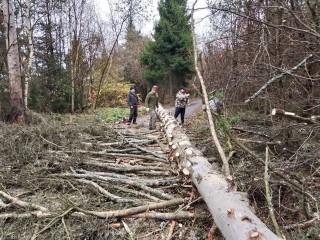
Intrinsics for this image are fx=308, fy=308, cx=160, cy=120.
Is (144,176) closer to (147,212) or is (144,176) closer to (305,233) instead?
(147,212)

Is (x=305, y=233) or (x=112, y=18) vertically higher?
(x=112, y=18)

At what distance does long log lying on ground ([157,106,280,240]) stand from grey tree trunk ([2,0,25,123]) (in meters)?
6.40

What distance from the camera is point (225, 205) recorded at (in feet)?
10.6

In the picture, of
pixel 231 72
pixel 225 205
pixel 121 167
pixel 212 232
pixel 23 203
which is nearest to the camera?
pixel 225 205

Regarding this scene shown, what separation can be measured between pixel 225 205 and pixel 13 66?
810 cm

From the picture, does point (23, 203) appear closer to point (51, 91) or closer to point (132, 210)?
point (132, 210)

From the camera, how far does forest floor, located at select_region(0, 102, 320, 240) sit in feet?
11.7

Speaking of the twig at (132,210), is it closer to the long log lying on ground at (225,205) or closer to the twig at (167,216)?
the twig at (167,216)

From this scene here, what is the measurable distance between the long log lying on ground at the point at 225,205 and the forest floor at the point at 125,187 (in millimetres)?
284

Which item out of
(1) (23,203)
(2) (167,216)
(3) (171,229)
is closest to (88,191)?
(1) (23,203)

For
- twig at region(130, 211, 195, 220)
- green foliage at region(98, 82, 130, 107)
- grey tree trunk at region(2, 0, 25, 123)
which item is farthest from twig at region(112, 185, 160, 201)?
green foliage at region(98, 82, 130, 107)

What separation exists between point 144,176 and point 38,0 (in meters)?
15.0

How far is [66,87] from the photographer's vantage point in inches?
672

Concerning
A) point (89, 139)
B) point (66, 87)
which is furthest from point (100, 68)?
point (89, 139)
